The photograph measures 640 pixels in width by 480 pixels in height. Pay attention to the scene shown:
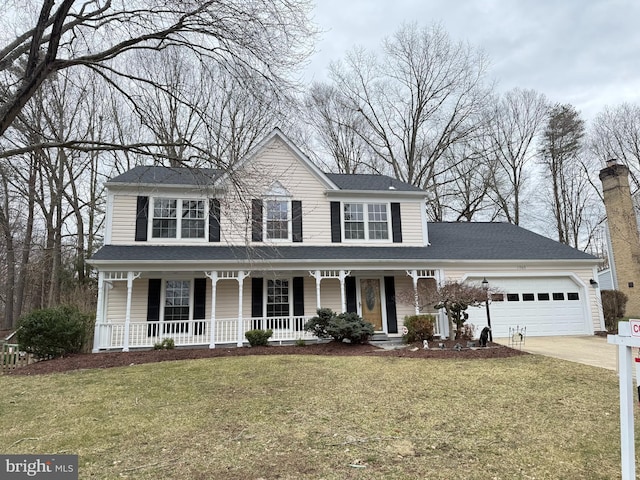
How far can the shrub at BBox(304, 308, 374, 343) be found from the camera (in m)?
11.4

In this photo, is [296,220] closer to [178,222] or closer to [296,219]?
[296,219]

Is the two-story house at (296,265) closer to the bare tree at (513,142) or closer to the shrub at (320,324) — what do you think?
the shrub at (320,324)

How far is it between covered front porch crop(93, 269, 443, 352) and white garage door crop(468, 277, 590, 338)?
235 cm

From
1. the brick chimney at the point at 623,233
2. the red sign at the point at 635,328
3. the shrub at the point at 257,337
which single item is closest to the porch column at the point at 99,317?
the shrub at the point at 257,337

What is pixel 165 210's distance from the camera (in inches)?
541

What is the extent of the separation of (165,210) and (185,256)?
A: 2.40m

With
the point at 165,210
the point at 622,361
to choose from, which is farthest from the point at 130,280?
the point at 622,361

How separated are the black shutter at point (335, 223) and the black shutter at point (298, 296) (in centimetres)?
209

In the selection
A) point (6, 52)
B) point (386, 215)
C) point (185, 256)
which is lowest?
point (185, 256)

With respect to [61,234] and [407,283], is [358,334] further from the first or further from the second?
[61,234]

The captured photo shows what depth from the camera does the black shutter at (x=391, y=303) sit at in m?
14.1

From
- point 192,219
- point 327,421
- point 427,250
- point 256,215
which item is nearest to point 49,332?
point 192,219

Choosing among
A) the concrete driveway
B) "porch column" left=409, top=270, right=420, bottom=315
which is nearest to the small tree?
"porch column" left=409, top=270, right=420, bottom=315

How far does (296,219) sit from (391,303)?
191 inches
